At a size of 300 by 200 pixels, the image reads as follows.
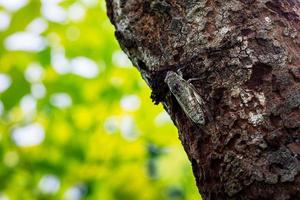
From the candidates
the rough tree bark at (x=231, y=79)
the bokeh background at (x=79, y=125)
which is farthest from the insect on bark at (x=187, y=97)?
the bokeh background at (x=79, y=125)

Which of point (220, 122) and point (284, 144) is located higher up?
point (220, 122)

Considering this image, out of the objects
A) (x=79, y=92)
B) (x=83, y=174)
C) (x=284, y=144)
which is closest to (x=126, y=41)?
(x=284, y=144)

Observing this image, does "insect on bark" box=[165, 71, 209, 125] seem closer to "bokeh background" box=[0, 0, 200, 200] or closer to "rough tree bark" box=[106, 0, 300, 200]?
"rough tree bark" box=[106, 0, 300, 200]

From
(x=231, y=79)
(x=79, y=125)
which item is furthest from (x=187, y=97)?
(x=79, y=125)

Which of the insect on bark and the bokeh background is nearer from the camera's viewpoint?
the insect on bark

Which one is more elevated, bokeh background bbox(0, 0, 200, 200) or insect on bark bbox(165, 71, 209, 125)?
bokeh background bbox(0, 0, 200, 200)

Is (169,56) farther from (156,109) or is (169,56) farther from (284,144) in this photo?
(156,109)

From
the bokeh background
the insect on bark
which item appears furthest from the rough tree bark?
the bokeh background

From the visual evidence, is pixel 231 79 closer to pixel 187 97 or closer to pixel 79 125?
pixel 187 97
